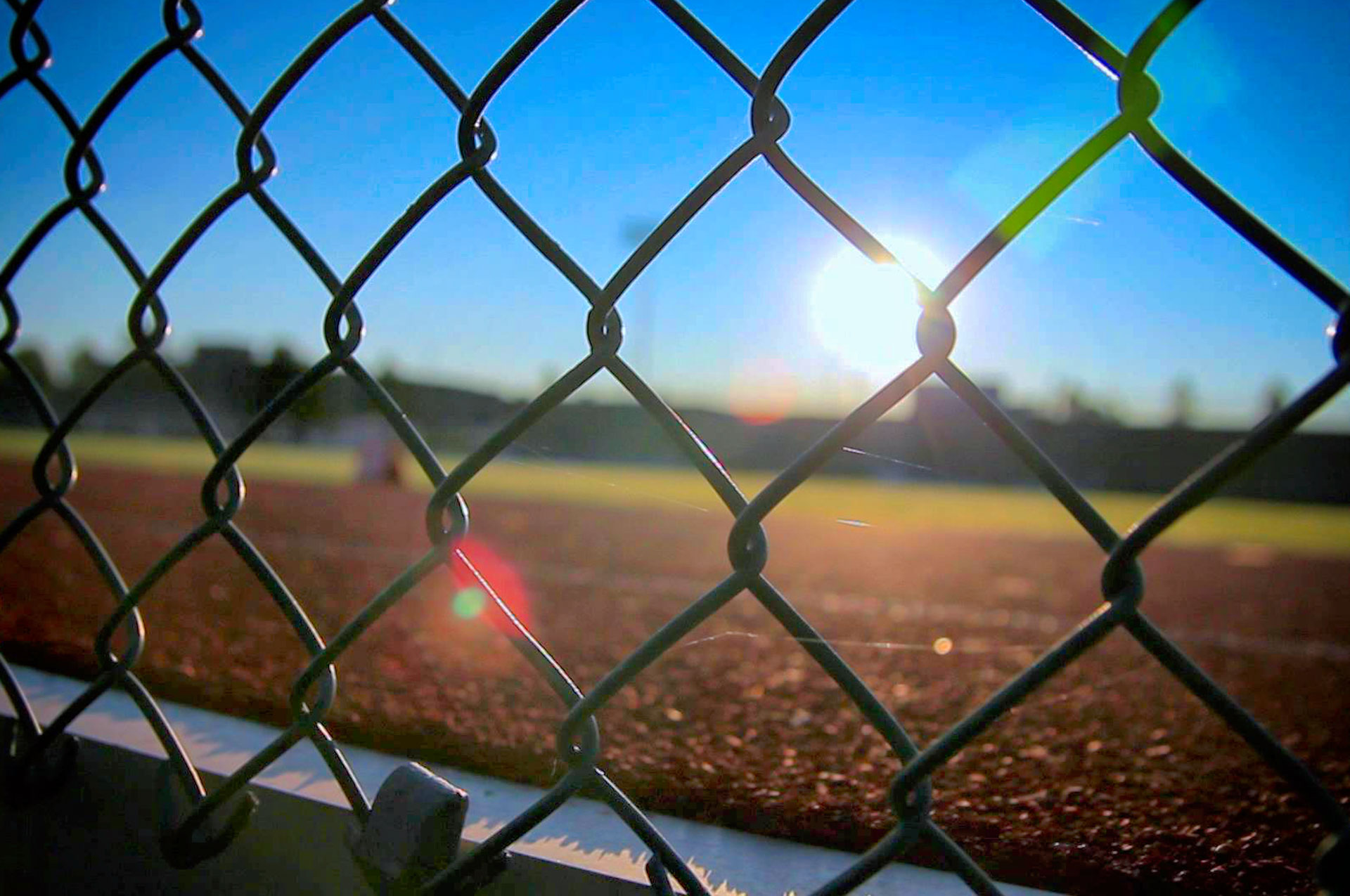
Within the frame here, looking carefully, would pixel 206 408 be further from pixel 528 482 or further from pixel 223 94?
pixel 528 482

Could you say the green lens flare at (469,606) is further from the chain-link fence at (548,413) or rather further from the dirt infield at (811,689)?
the chain-link fence at (548,413)

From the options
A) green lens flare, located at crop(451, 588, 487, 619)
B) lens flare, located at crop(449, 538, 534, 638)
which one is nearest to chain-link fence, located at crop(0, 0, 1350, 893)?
lens flare, located at crop(449, 538, 534, 638)

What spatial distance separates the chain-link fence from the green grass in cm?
686

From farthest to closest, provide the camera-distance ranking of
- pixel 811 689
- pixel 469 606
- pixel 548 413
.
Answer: pixel 469 606, pixel 811 689, pixel 548 413

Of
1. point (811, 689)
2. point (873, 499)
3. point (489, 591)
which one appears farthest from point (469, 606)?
point (873, 499)

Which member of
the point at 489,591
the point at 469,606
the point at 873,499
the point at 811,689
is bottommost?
the point at 489,591

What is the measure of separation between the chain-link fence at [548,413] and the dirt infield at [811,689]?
7.6 inches

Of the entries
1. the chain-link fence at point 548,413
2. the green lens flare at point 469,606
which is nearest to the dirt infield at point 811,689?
the green lens flare at point 469,606

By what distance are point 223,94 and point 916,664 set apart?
6.94ft

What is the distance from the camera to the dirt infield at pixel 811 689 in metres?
1.02

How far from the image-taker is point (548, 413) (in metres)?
0.70

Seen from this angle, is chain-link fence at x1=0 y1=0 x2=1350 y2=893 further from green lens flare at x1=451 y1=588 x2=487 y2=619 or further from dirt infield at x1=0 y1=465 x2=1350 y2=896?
green lens flare at x1=451 y1=588 x2=487 y2=619

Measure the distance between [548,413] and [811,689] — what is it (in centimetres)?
152

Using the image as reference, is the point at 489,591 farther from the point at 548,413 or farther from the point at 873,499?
the point at 873,499
